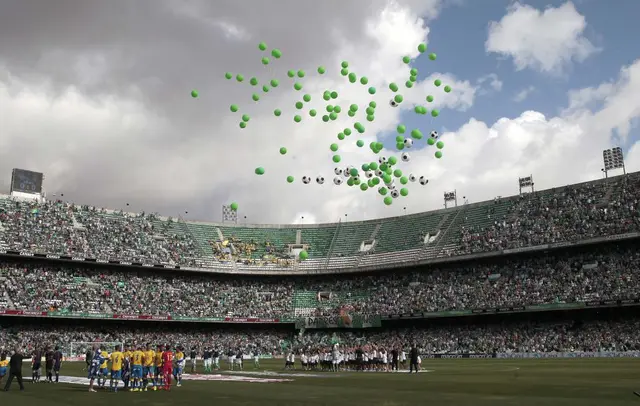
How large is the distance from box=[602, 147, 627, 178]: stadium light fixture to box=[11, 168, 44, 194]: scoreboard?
71088 mm

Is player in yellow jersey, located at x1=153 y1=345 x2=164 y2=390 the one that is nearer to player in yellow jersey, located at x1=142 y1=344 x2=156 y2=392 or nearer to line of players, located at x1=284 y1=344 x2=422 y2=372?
player in yellow jersey, located at x1=142 y1=344 x2=156 y2=392

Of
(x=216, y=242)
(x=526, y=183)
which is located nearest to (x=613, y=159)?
(x=526, y=183)

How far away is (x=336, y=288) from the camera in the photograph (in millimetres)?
78625

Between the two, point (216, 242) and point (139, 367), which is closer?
point (139, 367)

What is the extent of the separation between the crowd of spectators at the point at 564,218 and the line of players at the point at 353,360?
2787 cm

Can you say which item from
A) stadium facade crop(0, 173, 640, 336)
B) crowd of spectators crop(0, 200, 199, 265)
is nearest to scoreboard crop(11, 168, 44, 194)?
stadium facade crop(0, 173, 640, 336)

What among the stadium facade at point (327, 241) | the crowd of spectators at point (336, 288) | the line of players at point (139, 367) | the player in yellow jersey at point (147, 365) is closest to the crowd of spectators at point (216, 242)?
the stadium facade at point (327, 241)

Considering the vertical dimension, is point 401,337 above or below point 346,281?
below

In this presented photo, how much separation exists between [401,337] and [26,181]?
2029 inches

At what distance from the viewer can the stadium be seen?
56.8 m

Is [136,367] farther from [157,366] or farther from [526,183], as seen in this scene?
[526,183]

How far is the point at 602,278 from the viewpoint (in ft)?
184

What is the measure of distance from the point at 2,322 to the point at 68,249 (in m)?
10.1

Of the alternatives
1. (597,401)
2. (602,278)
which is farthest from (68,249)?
(597,401)
